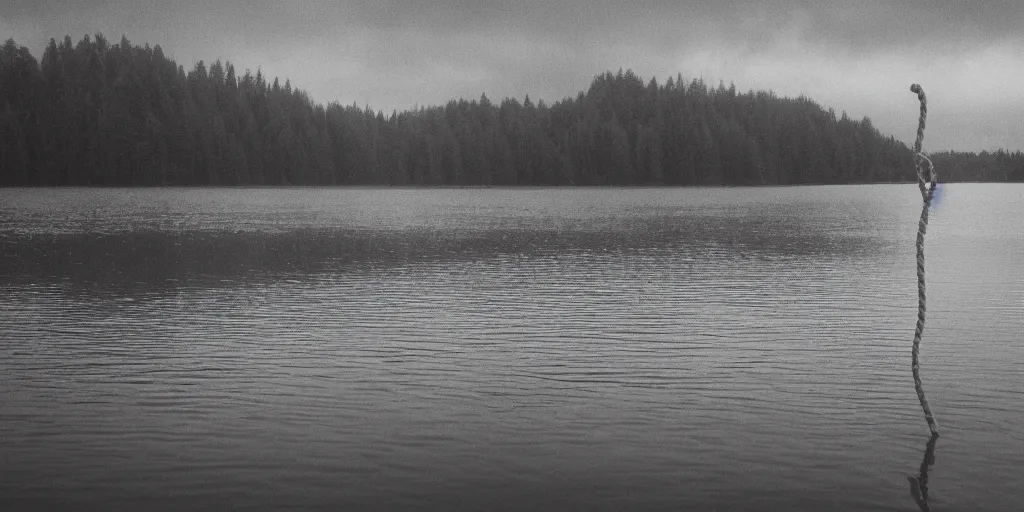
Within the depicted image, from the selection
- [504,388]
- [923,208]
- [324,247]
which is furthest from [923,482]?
[324,247]

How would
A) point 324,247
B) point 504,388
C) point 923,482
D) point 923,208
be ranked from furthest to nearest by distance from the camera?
point 324,247
point 504,388
point 923,208
point 923,482

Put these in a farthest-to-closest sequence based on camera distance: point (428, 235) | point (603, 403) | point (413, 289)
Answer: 1. point (428, 235)
2. point (413, 289)
3. point (603, 403)

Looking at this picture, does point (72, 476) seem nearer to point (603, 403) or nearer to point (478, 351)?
point (603, 403)

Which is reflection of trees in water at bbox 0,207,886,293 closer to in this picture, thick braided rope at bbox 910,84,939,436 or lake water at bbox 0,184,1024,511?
lake water at bbox 0,184,1024,511

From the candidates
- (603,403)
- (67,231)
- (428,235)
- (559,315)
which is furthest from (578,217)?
(603,403)

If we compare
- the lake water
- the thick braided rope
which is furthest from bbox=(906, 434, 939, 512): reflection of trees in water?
the thick braided rope

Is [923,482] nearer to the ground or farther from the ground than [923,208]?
nearer to the ground

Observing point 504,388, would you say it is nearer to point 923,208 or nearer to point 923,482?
point 923,482

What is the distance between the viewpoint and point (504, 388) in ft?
60.0

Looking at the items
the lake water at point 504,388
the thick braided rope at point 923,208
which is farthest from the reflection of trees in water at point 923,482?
the thick braided rope at point 923,208

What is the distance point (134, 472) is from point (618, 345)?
39.9 feet

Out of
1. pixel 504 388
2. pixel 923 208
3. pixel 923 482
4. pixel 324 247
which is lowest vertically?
pixel 923 482

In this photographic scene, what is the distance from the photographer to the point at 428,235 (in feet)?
216

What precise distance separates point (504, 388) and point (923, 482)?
768cm
